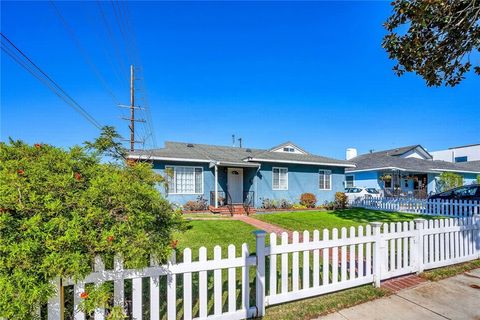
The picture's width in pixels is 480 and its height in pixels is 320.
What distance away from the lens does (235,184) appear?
57.4ft

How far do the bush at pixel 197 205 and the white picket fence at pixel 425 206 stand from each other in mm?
11045

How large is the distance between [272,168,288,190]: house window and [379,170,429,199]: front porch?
40.3 ft

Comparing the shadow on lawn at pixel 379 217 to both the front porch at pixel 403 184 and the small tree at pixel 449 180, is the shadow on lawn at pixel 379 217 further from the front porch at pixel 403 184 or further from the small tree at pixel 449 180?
the small tree at pixel 449 180

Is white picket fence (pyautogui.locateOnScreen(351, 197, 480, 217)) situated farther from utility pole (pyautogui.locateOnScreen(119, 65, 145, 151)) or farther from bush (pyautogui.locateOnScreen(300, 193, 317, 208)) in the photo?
utility pole (pyautogui.locateOnScreen(119, 65, 145, 151))

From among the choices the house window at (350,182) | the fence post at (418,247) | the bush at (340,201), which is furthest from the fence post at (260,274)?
the house window at (350,182)

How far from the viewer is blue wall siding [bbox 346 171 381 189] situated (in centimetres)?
2455

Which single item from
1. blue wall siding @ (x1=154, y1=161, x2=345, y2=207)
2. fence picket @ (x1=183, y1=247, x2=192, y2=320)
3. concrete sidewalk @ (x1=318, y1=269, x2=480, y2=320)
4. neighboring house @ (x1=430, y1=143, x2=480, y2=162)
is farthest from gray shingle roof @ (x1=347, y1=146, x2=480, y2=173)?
fence picket @ (x1=183, y1=247, x2=192, y2=320)

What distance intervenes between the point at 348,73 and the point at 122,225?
62.3 ft

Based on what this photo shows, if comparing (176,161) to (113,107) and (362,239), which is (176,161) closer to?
(113,107)

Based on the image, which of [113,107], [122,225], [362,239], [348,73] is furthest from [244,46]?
[122,225]

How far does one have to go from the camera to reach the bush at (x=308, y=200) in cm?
1761

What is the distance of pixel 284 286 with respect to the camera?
377 centimetres

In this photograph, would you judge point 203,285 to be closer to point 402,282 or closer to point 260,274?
point 260,274

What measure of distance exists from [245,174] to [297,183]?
379 cm
